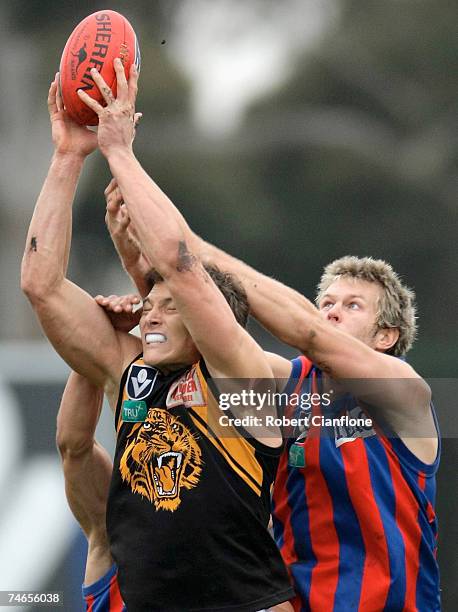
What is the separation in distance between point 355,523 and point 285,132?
576 inches

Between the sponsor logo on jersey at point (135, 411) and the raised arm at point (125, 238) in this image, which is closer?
the sponsor logo on jersey at point (135, 411)

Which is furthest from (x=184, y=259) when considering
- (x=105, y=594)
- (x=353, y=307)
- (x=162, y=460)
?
(x=105, y=594)

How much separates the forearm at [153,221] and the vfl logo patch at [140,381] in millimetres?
460

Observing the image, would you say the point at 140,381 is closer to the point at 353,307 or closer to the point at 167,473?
the point at 167,473

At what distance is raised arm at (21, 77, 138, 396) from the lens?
15.3 ft

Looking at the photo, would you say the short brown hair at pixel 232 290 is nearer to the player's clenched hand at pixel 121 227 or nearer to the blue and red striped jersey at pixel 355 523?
the player's clenched hand at pixel 121 227

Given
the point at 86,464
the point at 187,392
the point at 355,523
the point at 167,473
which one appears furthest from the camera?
the point at 86,464

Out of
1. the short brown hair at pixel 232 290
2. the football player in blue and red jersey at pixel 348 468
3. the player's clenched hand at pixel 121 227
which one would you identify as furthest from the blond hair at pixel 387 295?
the player's clenched hand at pixel 121 227

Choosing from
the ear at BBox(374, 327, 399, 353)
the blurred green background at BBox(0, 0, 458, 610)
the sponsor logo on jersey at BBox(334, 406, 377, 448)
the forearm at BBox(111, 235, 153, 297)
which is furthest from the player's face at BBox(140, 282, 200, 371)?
the blurred green background at BBox(0, 0, 458, 610)

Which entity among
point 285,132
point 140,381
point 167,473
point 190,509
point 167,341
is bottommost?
point 190,509

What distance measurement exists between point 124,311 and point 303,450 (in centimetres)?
91

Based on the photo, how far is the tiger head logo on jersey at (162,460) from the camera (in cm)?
436

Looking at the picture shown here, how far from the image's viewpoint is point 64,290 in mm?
4703

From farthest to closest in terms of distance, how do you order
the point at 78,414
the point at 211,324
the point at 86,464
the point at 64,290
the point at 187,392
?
the point at 86,464
the point at 78,414
the point at 64,290
the point at 187,392
the point at 211,324
